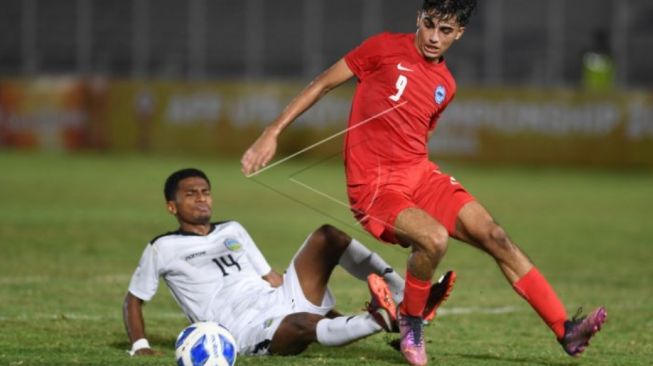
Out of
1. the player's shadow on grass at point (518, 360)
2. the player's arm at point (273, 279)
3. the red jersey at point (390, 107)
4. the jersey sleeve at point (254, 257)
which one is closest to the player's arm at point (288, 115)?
the red jersey at point (390, 107)

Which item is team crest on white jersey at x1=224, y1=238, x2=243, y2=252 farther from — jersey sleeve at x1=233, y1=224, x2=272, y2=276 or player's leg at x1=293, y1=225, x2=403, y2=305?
player's leg at x1=293, y1=225, x2=403, y2=305

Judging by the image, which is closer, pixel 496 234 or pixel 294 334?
pixel 496 234

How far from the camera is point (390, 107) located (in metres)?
8.08

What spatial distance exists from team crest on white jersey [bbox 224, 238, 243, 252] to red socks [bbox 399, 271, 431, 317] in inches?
57.5

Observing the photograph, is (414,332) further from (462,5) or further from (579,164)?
(579,164)

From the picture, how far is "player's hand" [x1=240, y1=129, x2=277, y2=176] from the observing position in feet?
24.4

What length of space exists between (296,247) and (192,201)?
7.00 meters

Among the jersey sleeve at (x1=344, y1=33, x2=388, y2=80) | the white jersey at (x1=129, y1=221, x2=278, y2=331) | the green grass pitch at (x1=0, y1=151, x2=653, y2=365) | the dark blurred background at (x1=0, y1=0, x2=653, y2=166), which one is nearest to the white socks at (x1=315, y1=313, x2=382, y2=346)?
the green grass pitch at (x1=0, y1=151, x2=653, y2=365)

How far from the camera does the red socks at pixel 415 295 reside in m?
7.62

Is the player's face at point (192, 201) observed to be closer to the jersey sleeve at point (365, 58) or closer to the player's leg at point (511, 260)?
the jersey sleeve at point (365, 58)

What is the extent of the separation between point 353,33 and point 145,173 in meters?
12.3

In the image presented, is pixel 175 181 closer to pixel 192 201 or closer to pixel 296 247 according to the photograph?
pixel 192 201

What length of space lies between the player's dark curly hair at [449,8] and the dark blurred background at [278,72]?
806 inches

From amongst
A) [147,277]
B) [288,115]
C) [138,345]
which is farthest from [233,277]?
[288,115]
